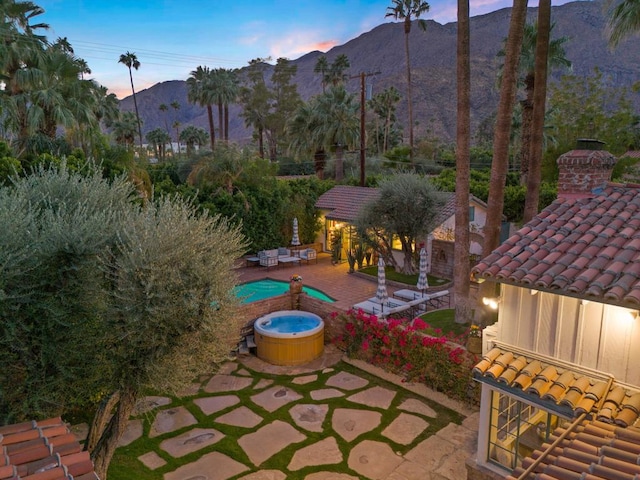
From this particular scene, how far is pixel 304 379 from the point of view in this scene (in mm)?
11758

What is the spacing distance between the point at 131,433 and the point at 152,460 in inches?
49.7

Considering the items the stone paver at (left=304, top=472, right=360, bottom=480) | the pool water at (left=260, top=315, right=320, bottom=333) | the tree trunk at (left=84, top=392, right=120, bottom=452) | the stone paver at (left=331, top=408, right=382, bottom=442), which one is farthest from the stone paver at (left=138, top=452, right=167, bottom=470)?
the pool water at (left=260, top=315, right=320, bottom=333)

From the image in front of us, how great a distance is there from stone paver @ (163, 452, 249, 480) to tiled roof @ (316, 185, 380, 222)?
14693 millimetres

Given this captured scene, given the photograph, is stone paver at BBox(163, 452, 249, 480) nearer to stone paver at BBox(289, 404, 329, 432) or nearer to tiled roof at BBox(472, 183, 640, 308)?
stone paver at BBox(289, 404, 329, 432)

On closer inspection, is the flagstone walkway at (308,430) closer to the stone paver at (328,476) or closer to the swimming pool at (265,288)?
the stone paver at (328,476)

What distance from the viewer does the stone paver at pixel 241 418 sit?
9730mm

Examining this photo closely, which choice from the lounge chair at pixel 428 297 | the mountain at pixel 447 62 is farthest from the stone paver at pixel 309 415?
the mountain at pixel 447 62

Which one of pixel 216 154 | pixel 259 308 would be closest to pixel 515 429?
pixel 259 308

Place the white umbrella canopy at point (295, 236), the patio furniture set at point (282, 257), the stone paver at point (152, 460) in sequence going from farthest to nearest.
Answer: the white umbrella canopy at point (295, 236) < the patio furniture set at point (282, 257) < the stone paver at point (152, 460)

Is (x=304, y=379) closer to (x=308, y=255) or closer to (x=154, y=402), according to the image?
(x=154, y=402)

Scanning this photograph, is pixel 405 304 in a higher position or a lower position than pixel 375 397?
higher

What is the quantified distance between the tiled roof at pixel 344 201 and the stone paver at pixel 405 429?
12.9m

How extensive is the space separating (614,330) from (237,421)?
7.69m

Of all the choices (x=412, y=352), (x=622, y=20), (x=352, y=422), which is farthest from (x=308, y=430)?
(x=622, y=20)
